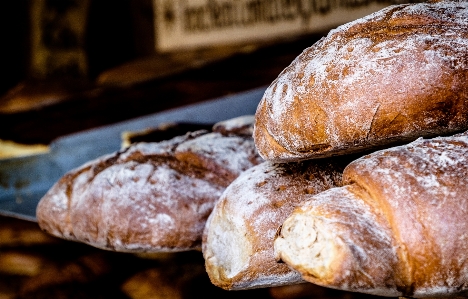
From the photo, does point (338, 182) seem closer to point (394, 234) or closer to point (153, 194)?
point (394, 234)

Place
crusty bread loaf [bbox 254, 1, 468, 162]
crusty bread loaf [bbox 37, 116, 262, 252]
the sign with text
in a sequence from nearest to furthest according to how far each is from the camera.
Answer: crusty bread loaf [bbox 254, 1, 468, 162], crusty bread loaf [bbox 37, 116, 262, 252], the sign with text

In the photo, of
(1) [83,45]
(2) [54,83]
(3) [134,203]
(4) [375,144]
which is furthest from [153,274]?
(1) [83,45]

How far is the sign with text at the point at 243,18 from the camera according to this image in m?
2.36

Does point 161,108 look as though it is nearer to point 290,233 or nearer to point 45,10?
point 290,233

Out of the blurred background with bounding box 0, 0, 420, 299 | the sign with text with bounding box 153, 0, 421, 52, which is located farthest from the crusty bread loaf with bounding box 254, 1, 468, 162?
the sign with text with bounding box 153, 0, 421, 52

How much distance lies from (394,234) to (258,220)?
292mm

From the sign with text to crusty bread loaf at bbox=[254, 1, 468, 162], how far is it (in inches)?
55.9

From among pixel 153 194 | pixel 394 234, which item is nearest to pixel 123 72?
pixel 153 194

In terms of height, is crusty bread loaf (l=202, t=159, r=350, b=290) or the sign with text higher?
the sign with text

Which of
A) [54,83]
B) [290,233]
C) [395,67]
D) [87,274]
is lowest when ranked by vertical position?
[87,274]

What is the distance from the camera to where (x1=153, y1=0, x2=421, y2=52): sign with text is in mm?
2357

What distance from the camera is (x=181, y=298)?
154 cm

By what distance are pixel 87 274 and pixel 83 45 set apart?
275cm

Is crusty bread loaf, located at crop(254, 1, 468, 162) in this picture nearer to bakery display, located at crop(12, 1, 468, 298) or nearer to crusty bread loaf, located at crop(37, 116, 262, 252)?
bakery display, located at crop(12, 1, 468, 298)
